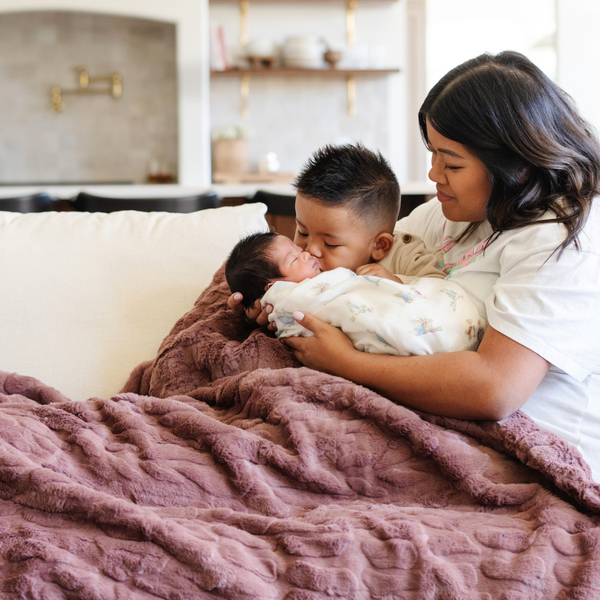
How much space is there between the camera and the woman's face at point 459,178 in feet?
3.65

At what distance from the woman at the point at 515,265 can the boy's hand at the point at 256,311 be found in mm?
91

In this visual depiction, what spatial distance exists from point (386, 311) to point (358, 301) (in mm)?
62

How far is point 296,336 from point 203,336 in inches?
7.6

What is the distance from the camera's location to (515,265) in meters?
1.04

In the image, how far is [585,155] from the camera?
1093 millimetres

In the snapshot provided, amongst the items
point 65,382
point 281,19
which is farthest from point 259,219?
point 281,19

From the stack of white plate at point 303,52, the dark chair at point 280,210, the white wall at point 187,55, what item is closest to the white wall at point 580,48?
the stack of white plate at point 303,52

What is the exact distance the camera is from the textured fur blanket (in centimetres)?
77

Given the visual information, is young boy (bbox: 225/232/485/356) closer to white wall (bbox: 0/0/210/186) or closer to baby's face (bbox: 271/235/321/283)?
baby's face (bbox: 271/235/321/283)

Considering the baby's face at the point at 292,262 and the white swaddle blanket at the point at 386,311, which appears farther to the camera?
the baby's face at the point at 292,262

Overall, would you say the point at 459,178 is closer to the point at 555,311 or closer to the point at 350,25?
the point at 555,311

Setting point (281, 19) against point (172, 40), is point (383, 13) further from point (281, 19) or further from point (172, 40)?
point (172, 40)

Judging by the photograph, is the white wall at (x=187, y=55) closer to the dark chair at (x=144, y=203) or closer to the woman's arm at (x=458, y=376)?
the dark chair at (x=144, y=203)

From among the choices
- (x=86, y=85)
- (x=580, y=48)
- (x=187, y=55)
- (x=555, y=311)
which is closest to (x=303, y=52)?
(x=187, y=55)
